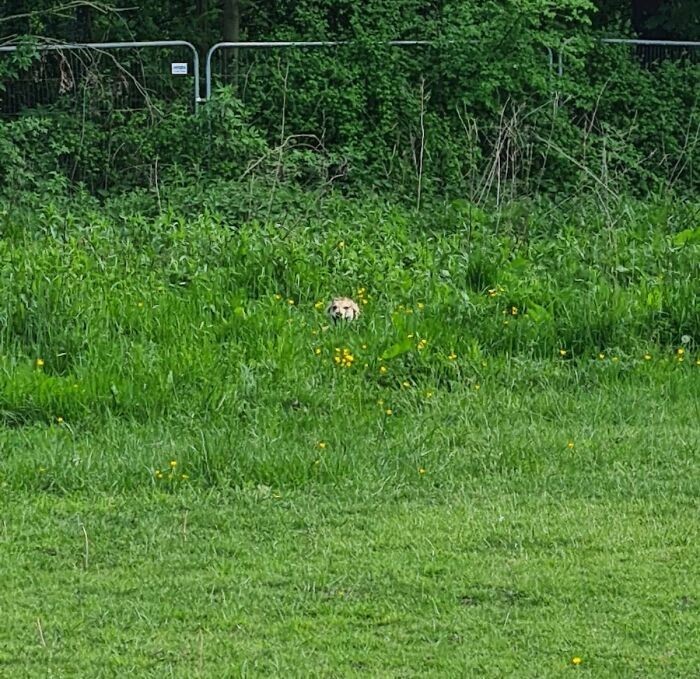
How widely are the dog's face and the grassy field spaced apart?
5.9 inches

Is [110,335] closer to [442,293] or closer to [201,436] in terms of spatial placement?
[201,436]

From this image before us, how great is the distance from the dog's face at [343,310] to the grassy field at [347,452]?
0.15 meters

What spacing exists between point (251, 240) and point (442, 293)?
1740 mm

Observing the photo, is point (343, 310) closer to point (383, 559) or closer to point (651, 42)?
point (383, 559)

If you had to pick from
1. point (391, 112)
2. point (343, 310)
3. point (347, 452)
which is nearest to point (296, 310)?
point (343, 310)

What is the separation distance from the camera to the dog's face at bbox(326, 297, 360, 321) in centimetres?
792

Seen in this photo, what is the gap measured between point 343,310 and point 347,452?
2.10 meters

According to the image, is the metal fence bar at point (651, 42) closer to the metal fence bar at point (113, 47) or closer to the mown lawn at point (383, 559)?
the metal fence bar at point (113, 47)

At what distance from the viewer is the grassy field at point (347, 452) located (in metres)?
4.22

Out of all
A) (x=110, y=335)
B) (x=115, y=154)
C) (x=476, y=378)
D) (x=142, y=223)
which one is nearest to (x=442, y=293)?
(x=476, y=378)

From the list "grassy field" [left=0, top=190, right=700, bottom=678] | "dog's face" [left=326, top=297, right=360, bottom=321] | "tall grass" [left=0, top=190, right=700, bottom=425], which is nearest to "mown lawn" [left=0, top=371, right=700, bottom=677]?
"grassy field" [left=0, top=190, right=700, bottom=678]

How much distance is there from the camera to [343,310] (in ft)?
26.2

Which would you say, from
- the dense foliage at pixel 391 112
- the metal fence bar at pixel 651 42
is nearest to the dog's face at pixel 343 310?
the dense foliage at pixel 391 112

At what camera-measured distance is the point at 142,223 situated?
33.6 ft
